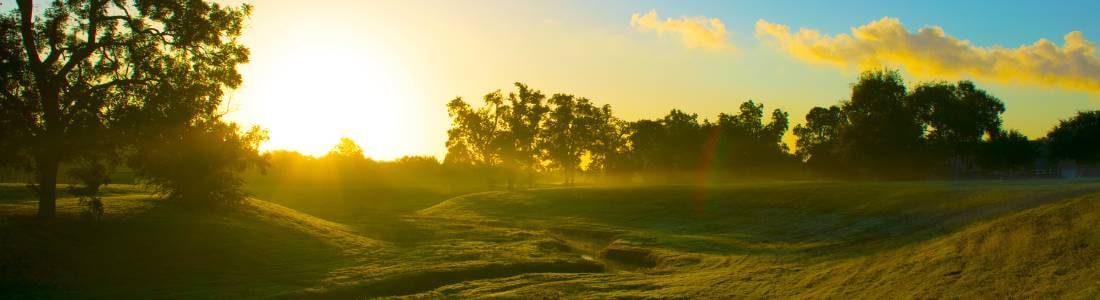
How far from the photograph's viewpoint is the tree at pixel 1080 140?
264 ft

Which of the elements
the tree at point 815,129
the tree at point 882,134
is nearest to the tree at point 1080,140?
the tree at point 882,134

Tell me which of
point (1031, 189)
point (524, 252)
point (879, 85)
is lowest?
point (524, 252)

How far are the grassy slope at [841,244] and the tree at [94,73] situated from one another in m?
17.4

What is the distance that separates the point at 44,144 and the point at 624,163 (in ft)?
355

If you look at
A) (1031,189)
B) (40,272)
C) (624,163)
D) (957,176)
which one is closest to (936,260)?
(1031,189)

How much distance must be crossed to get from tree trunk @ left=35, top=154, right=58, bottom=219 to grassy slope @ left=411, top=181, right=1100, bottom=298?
60.5 feet

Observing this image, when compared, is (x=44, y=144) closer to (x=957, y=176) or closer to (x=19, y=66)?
(x=19, y=66)

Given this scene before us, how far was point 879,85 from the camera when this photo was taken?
84.8 metres

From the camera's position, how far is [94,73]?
29375 mm

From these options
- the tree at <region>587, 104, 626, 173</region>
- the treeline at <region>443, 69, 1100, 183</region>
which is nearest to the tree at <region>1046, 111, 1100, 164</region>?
the treeline at <region>443, 69, 1100, 183</region>

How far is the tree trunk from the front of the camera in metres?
28.2

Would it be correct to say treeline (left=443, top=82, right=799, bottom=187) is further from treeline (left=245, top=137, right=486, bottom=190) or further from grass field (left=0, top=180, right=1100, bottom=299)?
grass field (left=0, top=180, right=1100, bottom=299)

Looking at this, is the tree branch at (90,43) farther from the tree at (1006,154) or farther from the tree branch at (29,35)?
the tree at (1006,154)

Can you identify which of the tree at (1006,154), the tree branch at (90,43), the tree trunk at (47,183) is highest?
the tree branch at (90,43)
